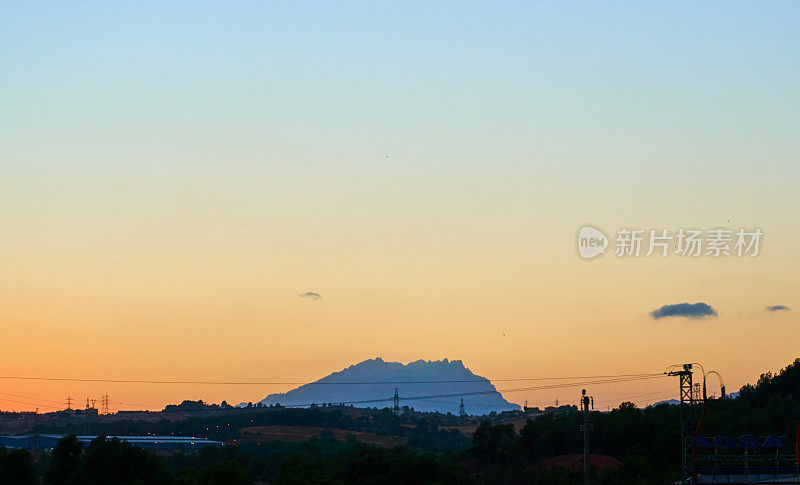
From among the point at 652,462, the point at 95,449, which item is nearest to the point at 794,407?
the point at 652,462

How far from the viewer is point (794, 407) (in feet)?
544

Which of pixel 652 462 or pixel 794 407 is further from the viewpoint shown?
pixel 794 407

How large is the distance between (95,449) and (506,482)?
179 ft

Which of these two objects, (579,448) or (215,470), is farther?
(579,448)

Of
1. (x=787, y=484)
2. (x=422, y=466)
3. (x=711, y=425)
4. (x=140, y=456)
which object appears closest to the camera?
(x=787, y=484)

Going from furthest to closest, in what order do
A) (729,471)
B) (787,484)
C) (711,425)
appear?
(711,425)
(729,471)
(787,484)

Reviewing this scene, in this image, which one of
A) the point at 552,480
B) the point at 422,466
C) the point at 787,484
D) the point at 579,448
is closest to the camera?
the point at 787,484

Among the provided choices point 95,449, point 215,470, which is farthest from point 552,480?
point 95,449

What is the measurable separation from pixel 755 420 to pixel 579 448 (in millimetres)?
32177

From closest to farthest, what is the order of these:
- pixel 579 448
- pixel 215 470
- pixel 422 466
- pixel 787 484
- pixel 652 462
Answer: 1. pixel 787 484
2. pixel 215 470
3. pixel 422 466
4. pixel 652 462
5. pixel 579 448

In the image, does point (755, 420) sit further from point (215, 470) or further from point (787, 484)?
point (215, 470)

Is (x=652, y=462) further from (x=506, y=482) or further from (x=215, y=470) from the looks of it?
(x=215, y=470)

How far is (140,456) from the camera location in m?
116

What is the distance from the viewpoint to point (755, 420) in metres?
164
